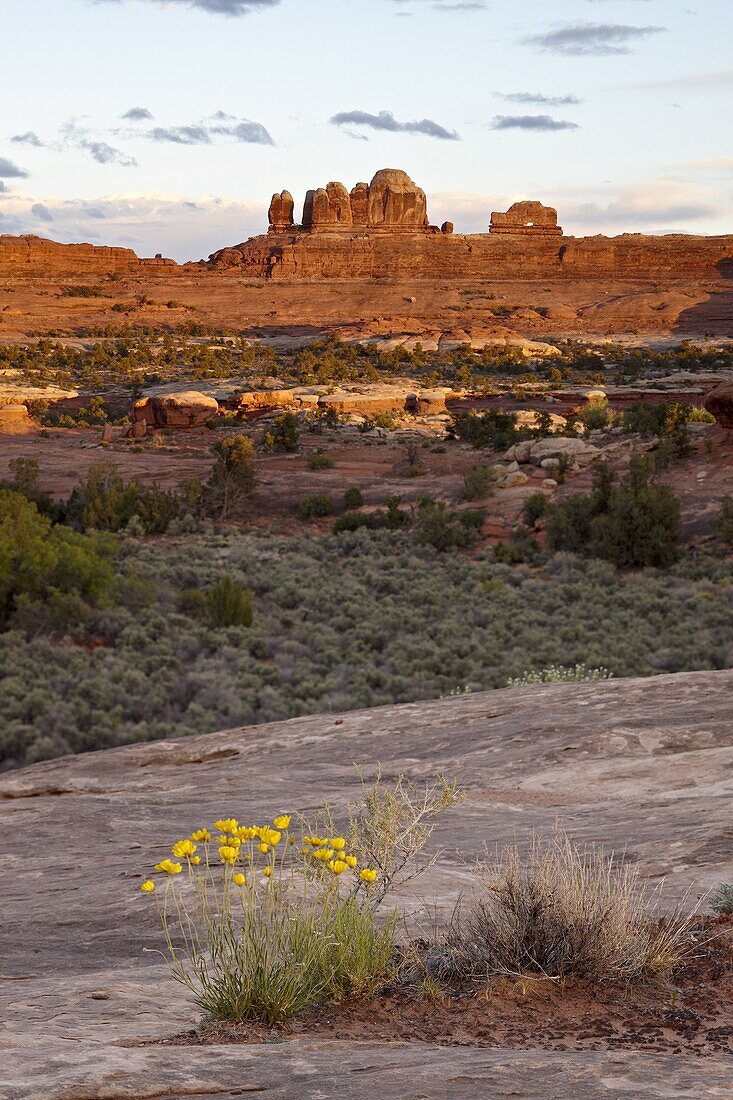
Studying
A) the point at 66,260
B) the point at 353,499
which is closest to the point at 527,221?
the point at 66,260

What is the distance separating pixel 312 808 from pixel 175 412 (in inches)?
1474

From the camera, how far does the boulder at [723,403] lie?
914 inches

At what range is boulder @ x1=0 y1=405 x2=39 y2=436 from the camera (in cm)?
4078

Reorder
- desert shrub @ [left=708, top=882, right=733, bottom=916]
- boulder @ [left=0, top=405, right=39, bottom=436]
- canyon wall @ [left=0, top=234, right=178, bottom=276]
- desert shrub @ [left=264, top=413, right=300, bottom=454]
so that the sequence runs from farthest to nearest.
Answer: canyon wall @ [left=0, top=234, right=178, bottom=276] < boulder @ [left=0, top=405, right=39, bottom=436] < desert shrub @ [left=264, top=413, right=300, bottom=454] < desert shrub @ [left=708, top=882, right=733, bottom=916]

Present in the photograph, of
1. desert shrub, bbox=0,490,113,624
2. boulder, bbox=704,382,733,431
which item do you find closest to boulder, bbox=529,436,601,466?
boulder, bbox=704,382,733,431

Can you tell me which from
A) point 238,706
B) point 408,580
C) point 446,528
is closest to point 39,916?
point 238,706

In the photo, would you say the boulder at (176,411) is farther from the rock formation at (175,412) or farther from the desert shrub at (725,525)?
the desert shrub at (725,525)

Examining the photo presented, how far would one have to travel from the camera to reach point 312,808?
231 inches

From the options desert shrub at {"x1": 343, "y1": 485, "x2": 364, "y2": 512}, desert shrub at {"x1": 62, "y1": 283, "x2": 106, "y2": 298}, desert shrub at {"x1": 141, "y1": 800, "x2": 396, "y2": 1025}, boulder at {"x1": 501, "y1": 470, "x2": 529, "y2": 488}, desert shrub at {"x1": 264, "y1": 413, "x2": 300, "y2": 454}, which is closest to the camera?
A: desert shrub at {"x1": 141, "y1": 800, "x2": 396, "y2": 1025}

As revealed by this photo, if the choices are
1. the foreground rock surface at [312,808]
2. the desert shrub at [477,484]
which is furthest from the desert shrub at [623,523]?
the foreground rock surface at [312,808]

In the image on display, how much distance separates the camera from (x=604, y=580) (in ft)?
62.3

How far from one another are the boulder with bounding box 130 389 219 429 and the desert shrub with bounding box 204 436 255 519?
11.7 meters

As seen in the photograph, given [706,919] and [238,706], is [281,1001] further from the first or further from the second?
[238,706]

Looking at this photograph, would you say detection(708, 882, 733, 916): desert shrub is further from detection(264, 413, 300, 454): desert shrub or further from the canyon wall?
the canyon wall
